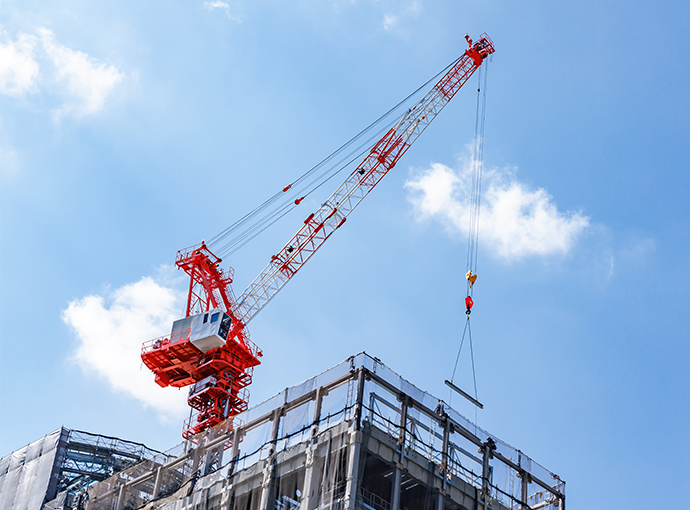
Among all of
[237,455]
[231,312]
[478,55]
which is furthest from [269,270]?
[237,455]

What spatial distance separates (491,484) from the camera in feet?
192

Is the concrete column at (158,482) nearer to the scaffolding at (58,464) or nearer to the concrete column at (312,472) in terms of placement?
the concrete column at (312,472)

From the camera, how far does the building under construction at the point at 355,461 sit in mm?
51500

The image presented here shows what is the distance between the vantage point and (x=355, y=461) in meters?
50.1

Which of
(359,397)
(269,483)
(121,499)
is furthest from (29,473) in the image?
(359,397)

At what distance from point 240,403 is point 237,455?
56.6 m

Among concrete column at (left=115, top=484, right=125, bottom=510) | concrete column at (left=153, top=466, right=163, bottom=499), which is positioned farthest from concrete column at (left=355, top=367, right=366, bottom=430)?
concrete column at (left=115, top=484, right=125, bottom=510)

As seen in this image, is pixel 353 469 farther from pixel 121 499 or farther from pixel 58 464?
pixel 58 464

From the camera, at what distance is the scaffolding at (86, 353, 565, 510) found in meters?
51.5

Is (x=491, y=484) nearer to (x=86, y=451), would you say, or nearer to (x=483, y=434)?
(x=483, y=434)

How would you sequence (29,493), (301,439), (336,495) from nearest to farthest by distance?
(336,495), (301,439), (29,493)

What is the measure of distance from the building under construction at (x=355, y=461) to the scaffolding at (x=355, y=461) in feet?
0.20

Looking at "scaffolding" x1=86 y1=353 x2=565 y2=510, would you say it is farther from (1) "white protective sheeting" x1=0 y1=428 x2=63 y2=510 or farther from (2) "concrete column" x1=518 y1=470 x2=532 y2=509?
(1) "white protective sheeting" x1=0 y1=428 x2=63 y2=510

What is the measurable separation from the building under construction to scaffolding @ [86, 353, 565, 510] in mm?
60
